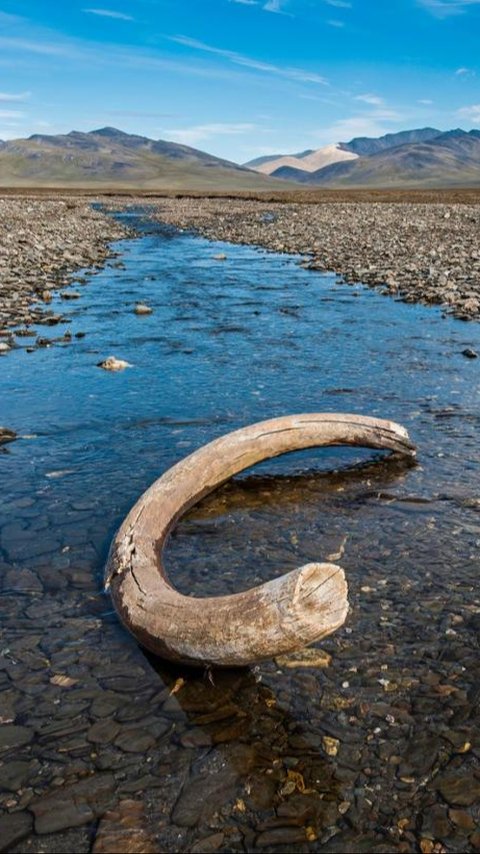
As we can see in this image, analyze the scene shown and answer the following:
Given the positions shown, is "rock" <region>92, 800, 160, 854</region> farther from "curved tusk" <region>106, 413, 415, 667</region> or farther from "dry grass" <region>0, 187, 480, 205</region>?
"dry grass" <region>0, 187, 480, 205</region>

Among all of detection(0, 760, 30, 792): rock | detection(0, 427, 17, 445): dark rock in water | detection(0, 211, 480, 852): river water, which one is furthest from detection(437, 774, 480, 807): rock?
detection(0, 427, 17, 445): dark rock in water

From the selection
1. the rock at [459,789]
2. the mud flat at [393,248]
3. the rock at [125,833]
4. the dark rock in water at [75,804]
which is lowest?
the dark rock in water at [75,804]

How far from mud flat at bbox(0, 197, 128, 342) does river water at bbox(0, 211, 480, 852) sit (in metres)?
5.11

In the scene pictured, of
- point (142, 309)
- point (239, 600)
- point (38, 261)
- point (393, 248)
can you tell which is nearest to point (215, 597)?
point (239, 600)

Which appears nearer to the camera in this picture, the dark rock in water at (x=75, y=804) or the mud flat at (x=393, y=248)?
the dark rock in water at (x=75, y=804)

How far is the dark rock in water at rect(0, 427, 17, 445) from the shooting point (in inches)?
368

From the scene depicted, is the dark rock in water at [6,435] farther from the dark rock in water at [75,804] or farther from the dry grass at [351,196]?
the dry grass at [351,196]

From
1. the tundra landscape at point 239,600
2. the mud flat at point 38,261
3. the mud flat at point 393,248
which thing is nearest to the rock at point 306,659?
the tundra landscape at point 239,600

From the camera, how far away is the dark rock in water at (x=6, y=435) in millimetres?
9352

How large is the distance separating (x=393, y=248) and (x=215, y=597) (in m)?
27.6

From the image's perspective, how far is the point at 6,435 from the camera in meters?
9.51

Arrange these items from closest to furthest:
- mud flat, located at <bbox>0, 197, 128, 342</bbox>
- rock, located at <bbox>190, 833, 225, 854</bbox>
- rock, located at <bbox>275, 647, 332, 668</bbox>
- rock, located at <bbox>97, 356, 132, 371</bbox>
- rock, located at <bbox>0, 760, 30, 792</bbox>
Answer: rock, located at <bbox>190, 833, 225, 854</bbox> → rock, located at <bbox>0, 760, 30, 792</bbox> → rock, located at <bbox>275, 647, 332, 668</bbox> → rock, located at <bbox>97, 356, 132, 371</bbox> → mud flat, located at <bbox>0, 197, 128, 342</bbox>

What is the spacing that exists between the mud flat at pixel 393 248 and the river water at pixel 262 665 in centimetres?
800

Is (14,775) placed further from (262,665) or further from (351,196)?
(351,196)
